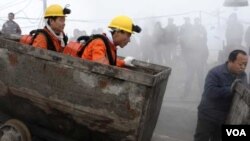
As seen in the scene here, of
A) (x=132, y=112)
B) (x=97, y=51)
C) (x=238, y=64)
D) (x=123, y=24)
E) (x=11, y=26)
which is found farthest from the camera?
(x=11, y=26)

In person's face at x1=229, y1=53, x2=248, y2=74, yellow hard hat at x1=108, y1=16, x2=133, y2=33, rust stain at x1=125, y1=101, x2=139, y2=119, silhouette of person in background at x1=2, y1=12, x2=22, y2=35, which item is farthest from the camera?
silhouette of person in background at x1=2, y1=12, x2=22, y2=35

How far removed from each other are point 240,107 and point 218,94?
50 centimetres

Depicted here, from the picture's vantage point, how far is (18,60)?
451cm

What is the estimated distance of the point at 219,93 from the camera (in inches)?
202

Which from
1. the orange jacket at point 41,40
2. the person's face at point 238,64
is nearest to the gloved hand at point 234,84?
the person's face at point 238,64

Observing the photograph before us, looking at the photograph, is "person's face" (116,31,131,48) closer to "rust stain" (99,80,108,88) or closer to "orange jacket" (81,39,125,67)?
"orange jacket" (81,39,125,67)

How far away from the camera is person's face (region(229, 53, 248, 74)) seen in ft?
16.7

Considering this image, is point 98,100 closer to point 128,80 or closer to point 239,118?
point 128,80

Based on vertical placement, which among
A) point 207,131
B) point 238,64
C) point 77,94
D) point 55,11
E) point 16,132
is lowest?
point 207,131

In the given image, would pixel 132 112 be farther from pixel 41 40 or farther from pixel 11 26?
pixel 11 26

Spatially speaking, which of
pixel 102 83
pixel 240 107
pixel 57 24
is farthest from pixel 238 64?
pixel 57 24

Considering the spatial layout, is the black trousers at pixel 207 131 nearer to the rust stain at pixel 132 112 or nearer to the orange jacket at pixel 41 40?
the rust stain at pixel 132 112

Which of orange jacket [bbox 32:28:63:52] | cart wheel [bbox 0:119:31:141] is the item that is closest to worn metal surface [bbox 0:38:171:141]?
cart wheel [bbox 0:119:31:141]

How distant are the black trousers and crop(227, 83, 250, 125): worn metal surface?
0.35m
